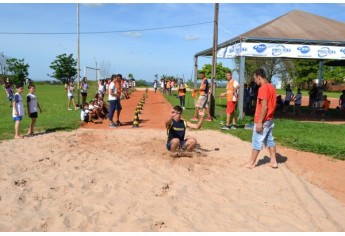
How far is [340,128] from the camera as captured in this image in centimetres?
1298

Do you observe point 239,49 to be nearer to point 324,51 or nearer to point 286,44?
point 286,44

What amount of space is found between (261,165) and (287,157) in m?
1.24

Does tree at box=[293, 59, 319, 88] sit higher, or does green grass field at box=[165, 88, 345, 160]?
tree at box=[293, 59, 319, 88]

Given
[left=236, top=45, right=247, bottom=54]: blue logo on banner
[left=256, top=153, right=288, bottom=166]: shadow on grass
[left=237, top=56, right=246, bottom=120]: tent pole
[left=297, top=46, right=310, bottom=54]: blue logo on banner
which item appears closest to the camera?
[left=256, top=153, right=288, bottom=166]: shadow on grass

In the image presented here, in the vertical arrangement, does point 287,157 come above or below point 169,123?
below

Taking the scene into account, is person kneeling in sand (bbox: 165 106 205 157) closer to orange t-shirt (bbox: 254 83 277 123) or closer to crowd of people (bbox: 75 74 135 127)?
orange t-shirt (bbox: 254 83 277 123)

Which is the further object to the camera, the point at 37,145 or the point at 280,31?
the point at 280,31

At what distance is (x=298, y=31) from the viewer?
14.5 metres

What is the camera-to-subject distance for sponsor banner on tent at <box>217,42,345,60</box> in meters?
13.4

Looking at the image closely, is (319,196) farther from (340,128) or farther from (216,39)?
(216,39)

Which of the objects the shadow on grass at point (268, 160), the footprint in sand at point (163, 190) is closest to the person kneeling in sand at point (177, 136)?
the shadow on grass at point (268, 160)

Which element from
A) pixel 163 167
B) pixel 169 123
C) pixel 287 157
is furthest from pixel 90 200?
pixel 287 157

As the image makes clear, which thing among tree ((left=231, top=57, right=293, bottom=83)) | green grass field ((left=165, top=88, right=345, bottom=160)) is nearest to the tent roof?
green grass field ((left=165, top=88, right=345, bottom=160))

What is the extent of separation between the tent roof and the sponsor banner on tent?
0.57 feet
